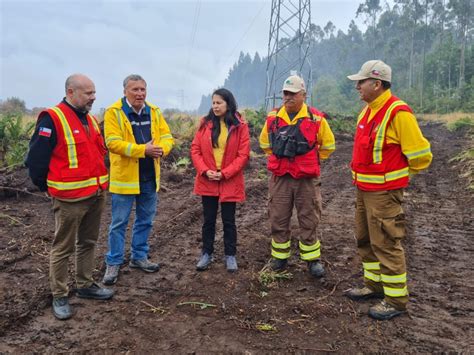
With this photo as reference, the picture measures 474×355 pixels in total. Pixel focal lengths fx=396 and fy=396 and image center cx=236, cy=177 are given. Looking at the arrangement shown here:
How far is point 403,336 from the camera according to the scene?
318 cm

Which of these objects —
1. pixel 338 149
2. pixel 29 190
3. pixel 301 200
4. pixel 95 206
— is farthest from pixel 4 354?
pixel 338 149

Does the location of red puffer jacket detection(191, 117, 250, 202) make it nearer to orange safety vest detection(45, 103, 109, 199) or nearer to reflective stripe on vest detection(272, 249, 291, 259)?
reflective stripe on vest detection(272, 249, 291, 259)

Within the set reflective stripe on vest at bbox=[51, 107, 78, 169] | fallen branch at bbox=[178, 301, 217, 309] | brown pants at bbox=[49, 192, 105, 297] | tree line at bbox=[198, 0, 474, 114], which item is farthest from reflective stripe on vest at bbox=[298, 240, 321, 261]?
tree line at bbox=[198, 0, 474, 114]

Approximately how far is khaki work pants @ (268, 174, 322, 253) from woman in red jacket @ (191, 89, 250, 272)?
1.28ft

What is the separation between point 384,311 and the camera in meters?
3.44

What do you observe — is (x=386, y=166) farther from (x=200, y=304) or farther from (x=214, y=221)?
(x=200, y=304)

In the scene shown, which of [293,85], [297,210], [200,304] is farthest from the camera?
[297,210]

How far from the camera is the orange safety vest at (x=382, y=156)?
336 cm

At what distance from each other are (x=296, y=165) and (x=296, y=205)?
18.8 inches

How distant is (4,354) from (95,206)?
1331 mm

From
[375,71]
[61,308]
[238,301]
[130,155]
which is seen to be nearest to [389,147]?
[375,71]

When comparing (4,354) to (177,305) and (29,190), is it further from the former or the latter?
(29,190)

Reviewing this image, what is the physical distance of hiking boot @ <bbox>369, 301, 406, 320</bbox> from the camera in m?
3.42

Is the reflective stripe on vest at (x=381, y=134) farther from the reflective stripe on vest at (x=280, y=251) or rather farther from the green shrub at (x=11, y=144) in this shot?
the green shrub at (x=11, y=144)
